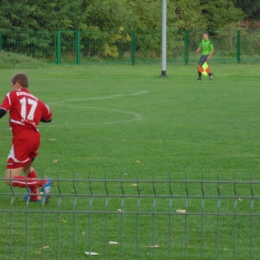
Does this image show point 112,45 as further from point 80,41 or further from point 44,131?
point 44,131

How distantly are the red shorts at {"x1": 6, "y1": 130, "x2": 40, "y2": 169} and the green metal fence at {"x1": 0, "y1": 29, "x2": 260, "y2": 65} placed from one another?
35.8 m

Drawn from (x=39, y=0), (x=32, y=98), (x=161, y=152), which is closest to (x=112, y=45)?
(x=39, y=0)

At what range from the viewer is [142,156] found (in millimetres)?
12289

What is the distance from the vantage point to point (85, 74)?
35812 mm

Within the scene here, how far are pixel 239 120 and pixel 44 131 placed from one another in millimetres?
4434

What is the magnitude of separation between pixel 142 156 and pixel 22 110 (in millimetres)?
4018

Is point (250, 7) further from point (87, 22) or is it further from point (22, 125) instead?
point (22, 125)

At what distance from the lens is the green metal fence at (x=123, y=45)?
4500cm

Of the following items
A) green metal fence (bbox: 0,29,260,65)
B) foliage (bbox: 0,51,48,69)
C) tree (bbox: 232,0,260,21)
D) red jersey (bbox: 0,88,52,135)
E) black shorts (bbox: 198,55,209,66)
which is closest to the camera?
red jersey (bbox: 0,88,52,135)

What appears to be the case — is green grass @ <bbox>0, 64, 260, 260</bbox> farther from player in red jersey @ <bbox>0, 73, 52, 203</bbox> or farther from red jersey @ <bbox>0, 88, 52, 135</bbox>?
red jersey @ <bbox>0, 88, 52, 135</bbox>

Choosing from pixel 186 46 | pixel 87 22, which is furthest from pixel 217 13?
pixel 186 46

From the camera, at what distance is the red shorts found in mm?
8562

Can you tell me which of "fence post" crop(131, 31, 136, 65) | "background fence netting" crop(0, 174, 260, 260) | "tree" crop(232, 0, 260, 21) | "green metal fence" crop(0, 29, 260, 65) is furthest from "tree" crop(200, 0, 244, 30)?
"background fence netting" crop(0, 174, 260, 260)

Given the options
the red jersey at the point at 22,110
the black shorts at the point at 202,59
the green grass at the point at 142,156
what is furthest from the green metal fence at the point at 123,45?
the red jersey at the point at 22,110
